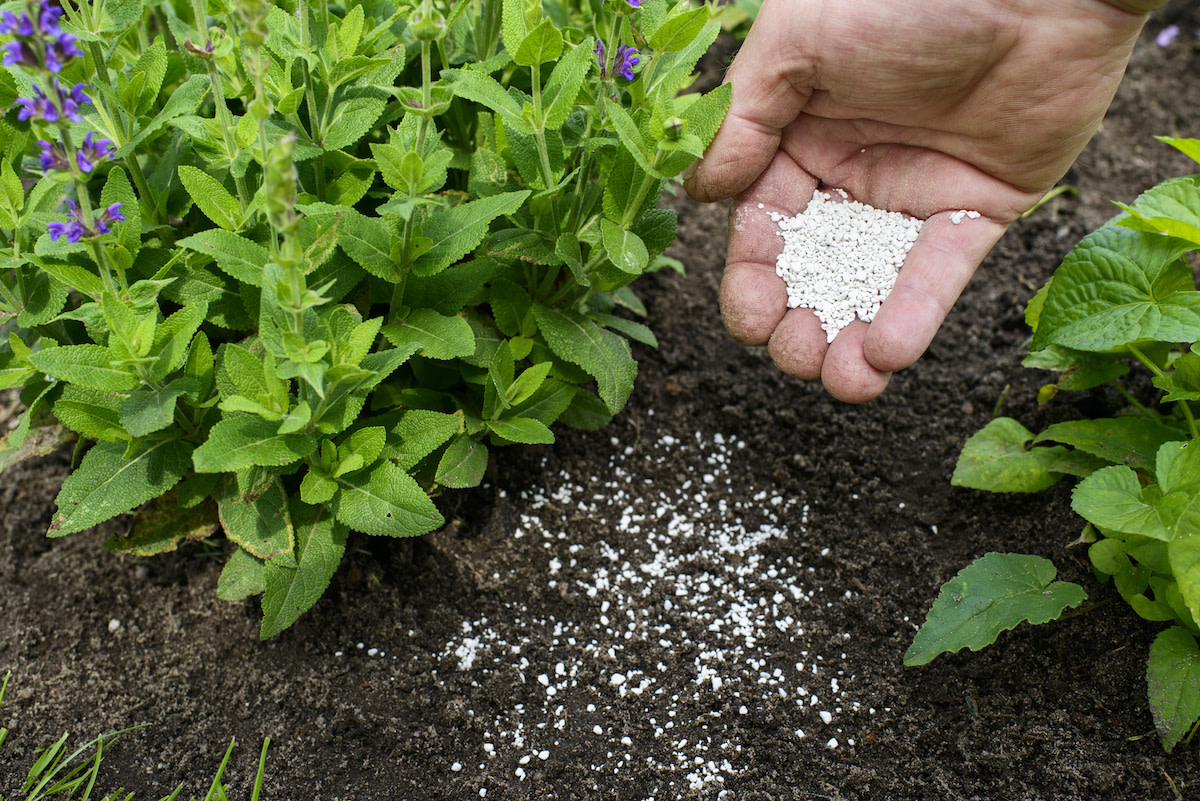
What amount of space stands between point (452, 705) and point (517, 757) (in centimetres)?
24

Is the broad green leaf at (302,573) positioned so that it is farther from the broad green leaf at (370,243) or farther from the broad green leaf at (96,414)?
the broad green leaf at (370,243)

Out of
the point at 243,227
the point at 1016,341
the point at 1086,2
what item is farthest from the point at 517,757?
the point at 1086,2

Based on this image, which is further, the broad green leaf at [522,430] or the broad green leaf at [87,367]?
the broad green leaf at [522,430]

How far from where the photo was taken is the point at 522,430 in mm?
2393

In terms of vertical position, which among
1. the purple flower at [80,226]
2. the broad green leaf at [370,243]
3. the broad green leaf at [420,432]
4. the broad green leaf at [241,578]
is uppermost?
the purple flower at [80,226]

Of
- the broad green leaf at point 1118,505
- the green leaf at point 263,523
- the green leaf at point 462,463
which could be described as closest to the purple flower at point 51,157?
the green leaf at point 263,523

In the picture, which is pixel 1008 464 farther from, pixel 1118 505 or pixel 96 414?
pixel 96 414

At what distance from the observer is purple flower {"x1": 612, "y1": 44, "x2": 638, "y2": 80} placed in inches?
87.2

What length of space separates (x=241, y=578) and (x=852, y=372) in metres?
1.83

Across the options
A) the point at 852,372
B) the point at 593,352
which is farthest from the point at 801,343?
the point at 593,352

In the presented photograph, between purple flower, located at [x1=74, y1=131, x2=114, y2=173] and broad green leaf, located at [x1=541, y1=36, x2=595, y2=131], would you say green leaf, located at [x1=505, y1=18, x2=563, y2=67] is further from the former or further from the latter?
purple flower, located at [x1=74, y1=131, x2=114, y2=173]

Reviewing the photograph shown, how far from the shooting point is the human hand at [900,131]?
252cm

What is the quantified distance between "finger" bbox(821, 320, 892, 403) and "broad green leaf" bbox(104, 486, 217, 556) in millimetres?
1878

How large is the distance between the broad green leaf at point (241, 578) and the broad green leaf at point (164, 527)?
0.17 meters
